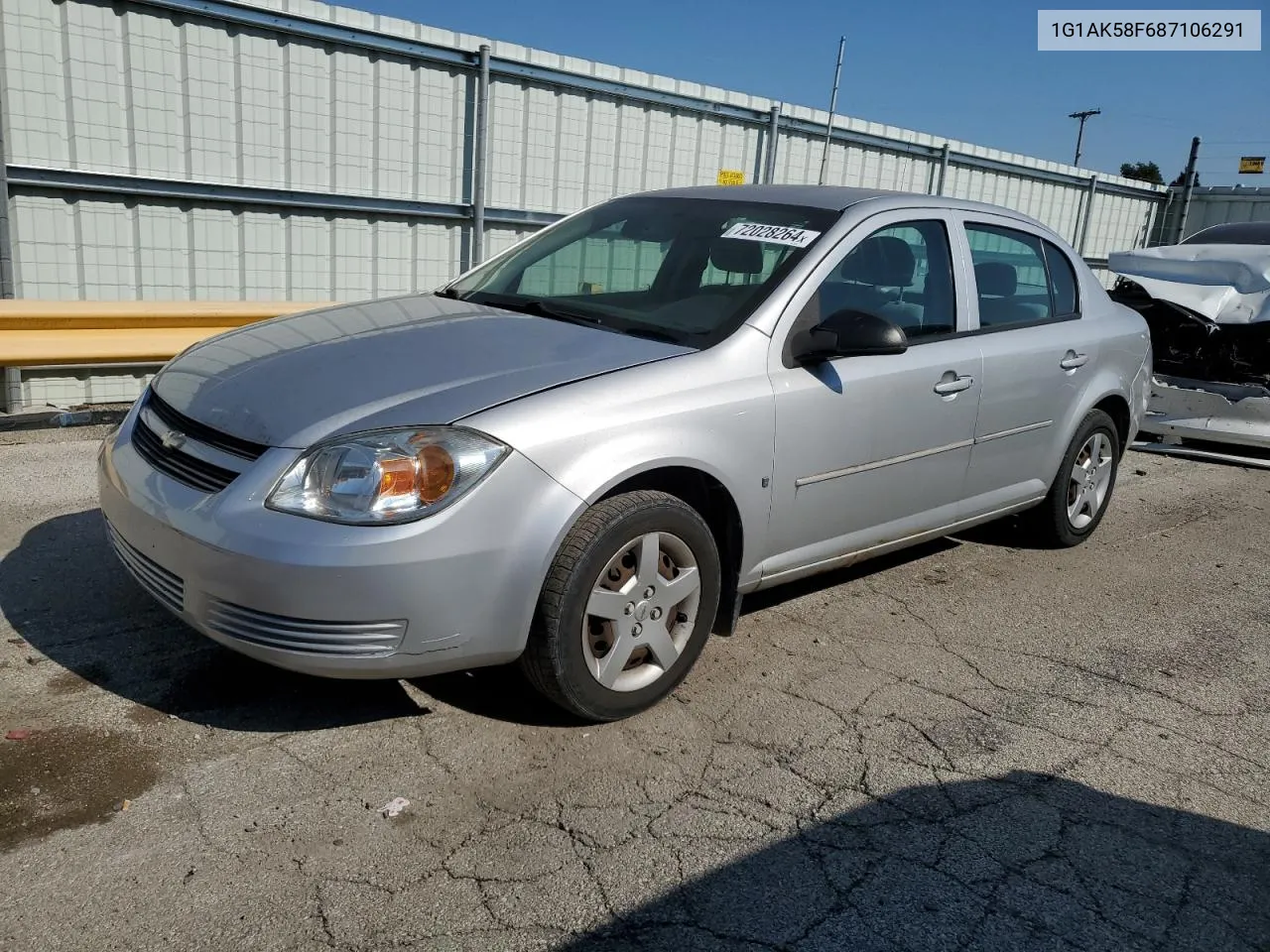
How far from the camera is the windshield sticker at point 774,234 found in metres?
3.85

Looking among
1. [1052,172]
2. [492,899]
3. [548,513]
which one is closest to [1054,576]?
[548,513]

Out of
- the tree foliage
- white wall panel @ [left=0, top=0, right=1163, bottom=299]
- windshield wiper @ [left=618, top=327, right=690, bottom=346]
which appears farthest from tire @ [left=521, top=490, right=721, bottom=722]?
the tree foliage

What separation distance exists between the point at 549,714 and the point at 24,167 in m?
5.53

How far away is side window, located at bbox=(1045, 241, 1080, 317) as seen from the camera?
5.04 metres

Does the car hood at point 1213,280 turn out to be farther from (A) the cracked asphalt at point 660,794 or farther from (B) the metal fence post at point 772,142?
(A) the cracked asphalt at point 660,794

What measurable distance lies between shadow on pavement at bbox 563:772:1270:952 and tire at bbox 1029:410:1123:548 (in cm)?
234

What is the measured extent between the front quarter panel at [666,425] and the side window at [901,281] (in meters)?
0.43

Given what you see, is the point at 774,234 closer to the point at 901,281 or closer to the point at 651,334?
the point at 901,281

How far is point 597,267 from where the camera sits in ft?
14.5

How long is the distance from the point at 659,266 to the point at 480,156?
4.88 metres

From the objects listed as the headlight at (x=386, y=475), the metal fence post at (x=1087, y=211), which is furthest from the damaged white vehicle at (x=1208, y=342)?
the metal fence post at (x=1087, y=211)

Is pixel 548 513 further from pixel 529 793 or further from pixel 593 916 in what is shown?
pixel 593 916

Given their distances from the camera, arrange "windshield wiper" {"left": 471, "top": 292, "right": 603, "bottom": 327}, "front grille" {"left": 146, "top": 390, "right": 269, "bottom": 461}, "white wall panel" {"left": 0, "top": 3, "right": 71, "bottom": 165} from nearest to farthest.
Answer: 1. "front grille" {"left": 146, "top": 390, "right": 269, "bottom": 461}
2. "windshield wiper" {"left": 471, "top": 292, "right": 603, "bottom": 327}
3. "white wall panel" {"left": 0, "top": 3, "right": 71, "bottom": 165}

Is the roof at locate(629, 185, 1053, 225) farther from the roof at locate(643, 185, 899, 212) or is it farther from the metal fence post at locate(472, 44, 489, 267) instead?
the metal fence post at locate(472, 44, 489, 267)
